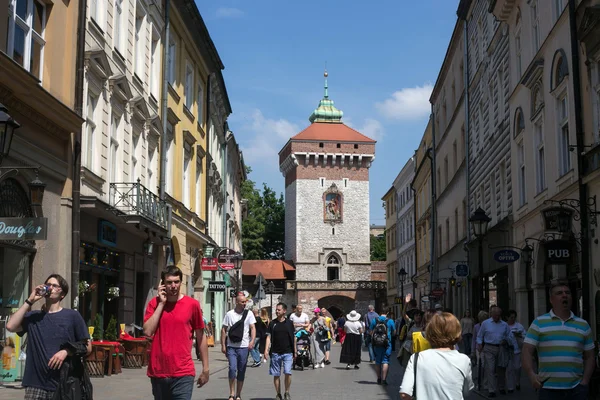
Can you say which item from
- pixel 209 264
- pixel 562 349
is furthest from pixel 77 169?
pixel 209 264

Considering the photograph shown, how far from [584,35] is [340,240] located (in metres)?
70.8

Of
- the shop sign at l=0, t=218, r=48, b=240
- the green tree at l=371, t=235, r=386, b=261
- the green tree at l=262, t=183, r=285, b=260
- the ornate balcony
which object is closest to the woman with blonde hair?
the shop sign at l=0, t=218, r=48, b=240

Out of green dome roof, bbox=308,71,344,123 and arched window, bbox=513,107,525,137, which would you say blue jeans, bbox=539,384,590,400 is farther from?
green dome roof, bbox=308,71,344,123

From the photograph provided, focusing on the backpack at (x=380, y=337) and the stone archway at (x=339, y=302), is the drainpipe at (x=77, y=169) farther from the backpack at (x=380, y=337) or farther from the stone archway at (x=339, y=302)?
the stone archway at (x=339, y=302)

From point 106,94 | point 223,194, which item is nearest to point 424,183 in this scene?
point 223,194

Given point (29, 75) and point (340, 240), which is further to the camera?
point (340, 240)

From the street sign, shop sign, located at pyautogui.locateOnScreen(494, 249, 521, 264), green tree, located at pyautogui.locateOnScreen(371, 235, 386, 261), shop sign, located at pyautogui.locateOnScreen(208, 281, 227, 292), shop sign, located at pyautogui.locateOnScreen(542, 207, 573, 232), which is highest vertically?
green tree, located at pyautogui.locateOnScreen(371, 235, 386, 261)

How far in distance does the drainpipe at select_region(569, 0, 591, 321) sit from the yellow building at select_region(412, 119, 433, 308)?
3052cm

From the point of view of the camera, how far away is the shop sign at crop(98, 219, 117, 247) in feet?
64.5

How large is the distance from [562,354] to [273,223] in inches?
3544

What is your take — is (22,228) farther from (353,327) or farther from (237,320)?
(353,327)

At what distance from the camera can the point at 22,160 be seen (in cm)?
1480

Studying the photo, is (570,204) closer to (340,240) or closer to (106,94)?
(106,94)

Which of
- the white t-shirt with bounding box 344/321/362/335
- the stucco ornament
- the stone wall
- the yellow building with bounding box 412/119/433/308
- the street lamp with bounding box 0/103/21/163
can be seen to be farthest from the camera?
the stucco ornament
